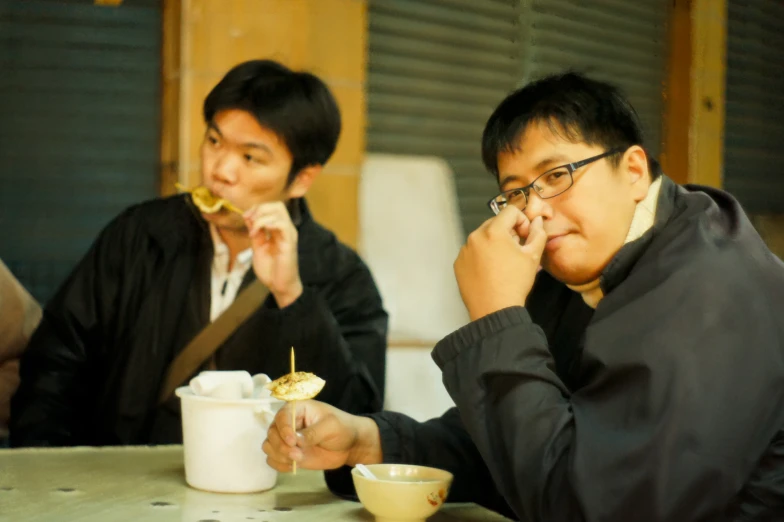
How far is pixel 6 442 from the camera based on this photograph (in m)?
2.33

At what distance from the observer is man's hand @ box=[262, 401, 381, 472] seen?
1.36 m

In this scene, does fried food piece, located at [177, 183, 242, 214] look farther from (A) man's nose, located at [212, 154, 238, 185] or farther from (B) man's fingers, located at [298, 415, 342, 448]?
(B) man's fingers, located at [298, 415, 342, 448]

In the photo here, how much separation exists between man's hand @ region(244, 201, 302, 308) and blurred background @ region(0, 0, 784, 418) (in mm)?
1099

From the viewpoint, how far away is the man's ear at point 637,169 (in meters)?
1.45

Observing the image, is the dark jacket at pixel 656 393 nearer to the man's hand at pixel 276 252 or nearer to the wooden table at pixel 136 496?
the wooden table at pixel 136 496

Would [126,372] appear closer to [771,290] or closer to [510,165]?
[510,165]

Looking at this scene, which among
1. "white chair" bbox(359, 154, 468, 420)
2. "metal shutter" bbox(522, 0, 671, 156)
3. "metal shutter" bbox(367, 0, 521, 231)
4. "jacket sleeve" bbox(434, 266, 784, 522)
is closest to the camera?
"jacket sleeve" bbox(434, 266, 784, 522)

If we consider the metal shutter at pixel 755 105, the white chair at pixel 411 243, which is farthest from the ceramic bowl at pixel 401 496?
the metal shutter at pixel 755 105

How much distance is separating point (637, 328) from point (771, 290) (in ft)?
0.65

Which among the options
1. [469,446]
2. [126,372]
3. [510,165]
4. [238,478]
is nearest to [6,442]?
[126,372]

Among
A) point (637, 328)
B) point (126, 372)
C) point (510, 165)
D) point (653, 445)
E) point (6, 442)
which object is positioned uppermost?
point (510, 165)

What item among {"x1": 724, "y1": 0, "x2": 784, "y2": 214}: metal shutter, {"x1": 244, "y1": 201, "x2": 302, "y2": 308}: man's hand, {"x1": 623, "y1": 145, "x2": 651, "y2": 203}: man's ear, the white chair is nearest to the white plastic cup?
{"x1": 623, "y1": 145, "x2": 651, "y2": 203}: man's ear

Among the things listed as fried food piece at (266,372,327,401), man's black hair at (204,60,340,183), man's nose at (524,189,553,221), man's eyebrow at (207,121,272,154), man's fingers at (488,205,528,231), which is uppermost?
man's black hair at (204,60,340,183)

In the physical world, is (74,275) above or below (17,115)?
Result: below
